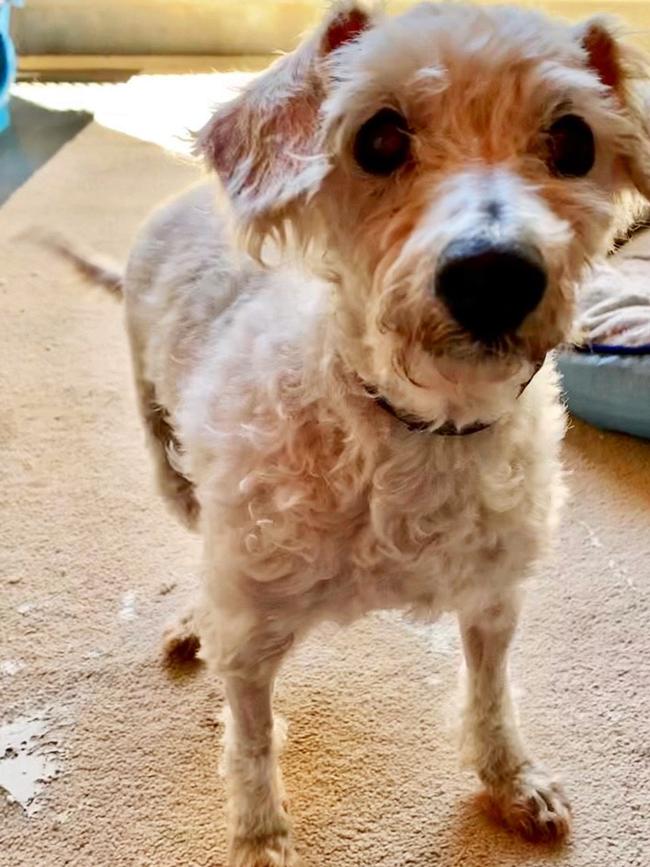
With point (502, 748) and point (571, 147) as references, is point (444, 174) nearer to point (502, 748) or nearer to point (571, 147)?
point (571, 147)

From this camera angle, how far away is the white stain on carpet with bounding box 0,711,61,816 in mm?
1459

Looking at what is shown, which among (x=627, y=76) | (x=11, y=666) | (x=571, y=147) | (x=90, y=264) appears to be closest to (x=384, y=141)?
(x=571, y=147)

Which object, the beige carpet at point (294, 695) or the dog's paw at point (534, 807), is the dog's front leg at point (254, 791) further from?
the dog's paw at point (534, 807)

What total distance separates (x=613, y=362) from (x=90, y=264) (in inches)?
35.8

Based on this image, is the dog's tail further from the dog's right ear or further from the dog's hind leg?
the dog's right ear

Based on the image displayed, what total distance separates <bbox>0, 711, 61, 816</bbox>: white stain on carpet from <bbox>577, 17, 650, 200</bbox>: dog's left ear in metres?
1.05

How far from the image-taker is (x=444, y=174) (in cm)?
96

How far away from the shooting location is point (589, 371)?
197 cm

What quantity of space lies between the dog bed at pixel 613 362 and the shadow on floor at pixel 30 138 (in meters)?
1.71

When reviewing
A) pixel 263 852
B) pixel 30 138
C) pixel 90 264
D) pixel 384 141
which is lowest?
pixel 30 138

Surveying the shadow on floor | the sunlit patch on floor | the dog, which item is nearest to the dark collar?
the dog

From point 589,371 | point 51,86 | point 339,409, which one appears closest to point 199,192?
point 339,409

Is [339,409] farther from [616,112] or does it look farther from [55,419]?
[55,419]

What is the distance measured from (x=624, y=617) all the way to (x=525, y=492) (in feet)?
1.90
